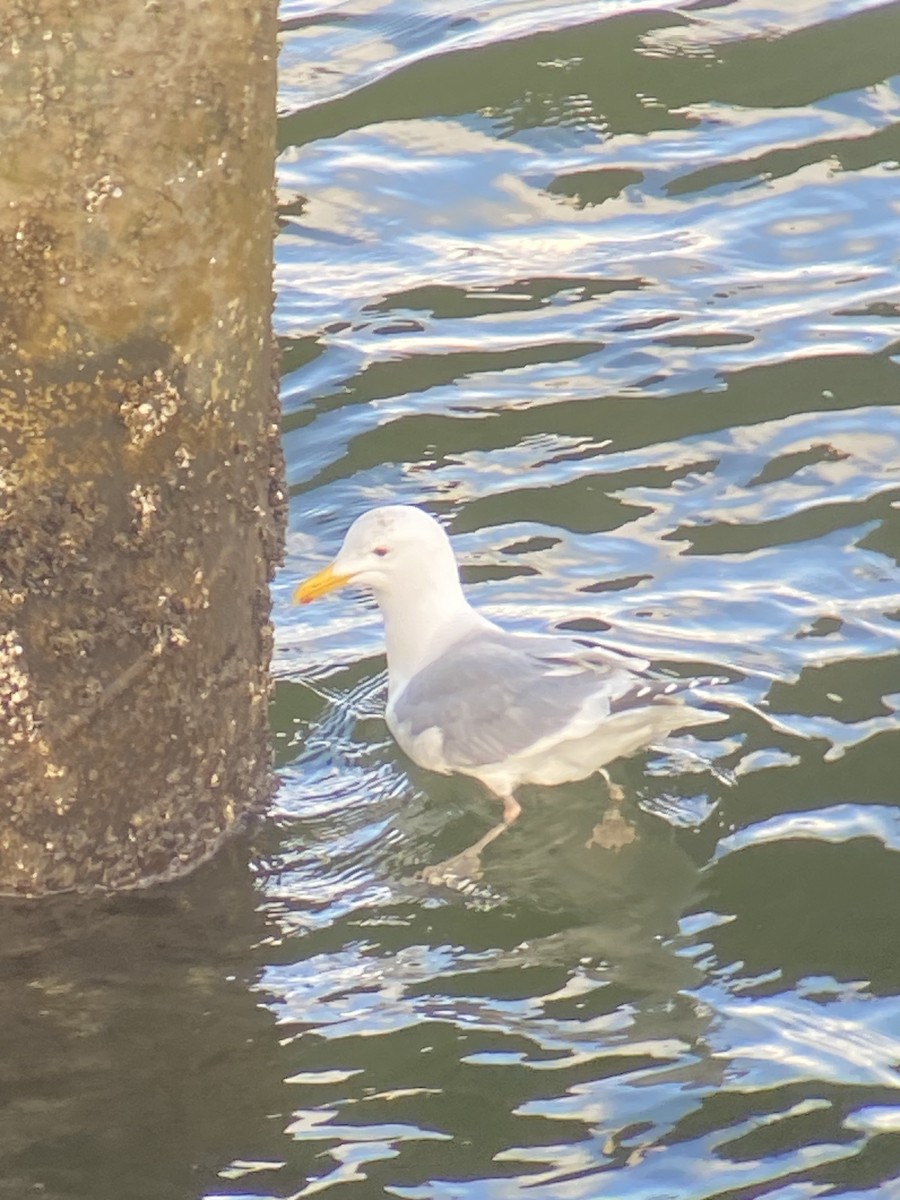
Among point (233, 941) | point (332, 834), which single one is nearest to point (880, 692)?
point (332, 834)

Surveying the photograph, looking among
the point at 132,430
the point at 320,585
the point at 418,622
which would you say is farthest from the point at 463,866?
the point at 132,430

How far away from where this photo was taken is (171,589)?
5.17m

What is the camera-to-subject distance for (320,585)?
687cm

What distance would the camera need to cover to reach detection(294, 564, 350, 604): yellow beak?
6.80m

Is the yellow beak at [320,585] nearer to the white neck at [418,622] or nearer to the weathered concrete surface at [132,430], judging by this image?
the white neck at [418,622]

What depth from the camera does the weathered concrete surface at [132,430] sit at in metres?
4.63

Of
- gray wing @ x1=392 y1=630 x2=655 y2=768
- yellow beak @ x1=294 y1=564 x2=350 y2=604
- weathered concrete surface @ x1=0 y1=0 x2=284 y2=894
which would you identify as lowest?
gray wing @ x1=392 y1=630 x2=655 y2=768

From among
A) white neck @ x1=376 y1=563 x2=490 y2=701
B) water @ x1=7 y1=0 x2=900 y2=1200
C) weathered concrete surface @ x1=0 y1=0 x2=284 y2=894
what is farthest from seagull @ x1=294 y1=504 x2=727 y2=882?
weathered concrete surface @ x1=0 y1=0 x2=284 y2=894

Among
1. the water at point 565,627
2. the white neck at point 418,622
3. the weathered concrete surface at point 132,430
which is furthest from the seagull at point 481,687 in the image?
the weathered concrete surface at point 132,430

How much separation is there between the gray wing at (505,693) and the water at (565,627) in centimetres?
20

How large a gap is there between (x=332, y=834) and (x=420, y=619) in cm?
111

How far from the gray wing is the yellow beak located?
447 mm

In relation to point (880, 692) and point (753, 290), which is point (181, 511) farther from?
point (753, 290)

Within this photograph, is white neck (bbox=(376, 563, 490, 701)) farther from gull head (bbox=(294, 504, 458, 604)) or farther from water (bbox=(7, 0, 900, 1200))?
water (bbox=(7, 0, 900, 1200))
